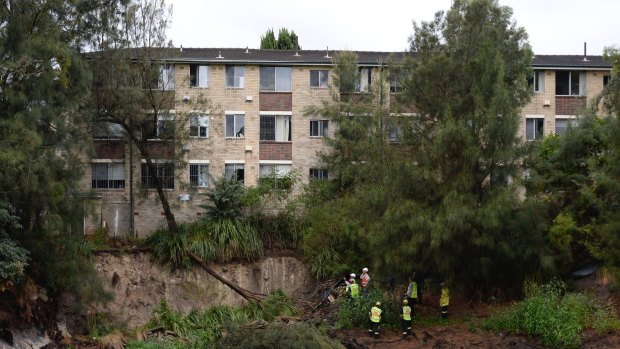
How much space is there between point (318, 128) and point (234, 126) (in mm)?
4109

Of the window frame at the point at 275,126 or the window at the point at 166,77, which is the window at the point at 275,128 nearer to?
the window frame at the point at 275,126

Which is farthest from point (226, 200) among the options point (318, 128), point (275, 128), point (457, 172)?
point (457, 172)

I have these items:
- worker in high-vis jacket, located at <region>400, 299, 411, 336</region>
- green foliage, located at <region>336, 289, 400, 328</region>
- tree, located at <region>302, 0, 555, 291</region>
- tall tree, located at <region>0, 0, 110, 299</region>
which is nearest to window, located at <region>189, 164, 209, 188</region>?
tall tree, located at <region>0, 0, 110, 299</region>

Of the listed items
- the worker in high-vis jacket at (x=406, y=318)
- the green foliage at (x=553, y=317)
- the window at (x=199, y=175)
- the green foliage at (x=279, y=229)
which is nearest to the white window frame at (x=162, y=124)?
the window at (x=199, y=175)

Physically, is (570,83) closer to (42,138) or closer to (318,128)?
(318,128)

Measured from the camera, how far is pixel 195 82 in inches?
1534

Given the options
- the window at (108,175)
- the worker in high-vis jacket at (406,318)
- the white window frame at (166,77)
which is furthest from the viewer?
the window at (108,175)

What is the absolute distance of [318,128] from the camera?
39625 millimetres

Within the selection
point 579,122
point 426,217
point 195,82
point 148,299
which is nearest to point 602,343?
point 426,217

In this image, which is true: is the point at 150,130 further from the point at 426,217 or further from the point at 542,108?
the point at 542,108

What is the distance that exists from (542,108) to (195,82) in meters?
17.2

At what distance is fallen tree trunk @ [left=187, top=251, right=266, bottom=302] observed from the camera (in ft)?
107

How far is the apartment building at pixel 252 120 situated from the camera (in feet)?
124

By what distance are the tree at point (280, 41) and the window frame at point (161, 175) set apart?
62.1ft
